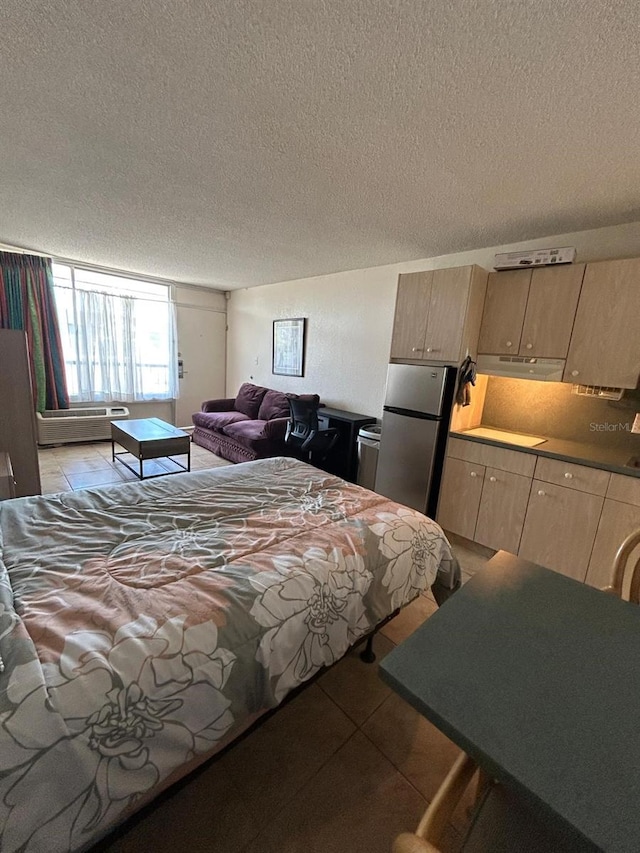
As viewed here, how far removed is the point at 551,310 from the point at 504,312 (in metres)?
0.32

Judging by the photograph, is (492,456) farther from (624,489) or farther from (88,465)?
(88,465)

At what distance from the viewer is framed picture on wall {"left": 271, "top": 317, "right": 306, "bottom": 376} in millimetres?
4891

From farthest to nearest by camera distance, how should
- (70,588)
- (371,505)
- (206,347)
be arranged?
(206,347) < (371,505) < (70,588)

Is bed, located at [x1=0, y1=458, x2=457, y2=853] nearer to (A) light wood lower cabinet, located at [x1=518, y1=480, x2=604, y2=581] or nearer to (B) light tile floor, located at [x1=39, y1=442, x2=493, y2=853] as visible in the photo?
(B) light tile floor, located at [x1=39, y1=442, x2=493, y2=853]

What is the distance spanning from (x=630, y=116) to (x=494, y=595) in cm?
196

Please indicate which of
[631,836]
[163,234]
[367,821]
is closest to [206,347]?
[163,234]

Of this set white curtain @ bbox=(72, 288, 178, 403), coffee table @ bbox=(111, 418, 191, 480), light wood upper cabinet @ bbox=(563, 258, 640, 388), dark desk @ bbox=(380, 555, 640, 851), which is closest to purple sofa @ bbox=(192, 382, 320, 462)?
coffee table @ bbox=(111, 418, 191, 480)

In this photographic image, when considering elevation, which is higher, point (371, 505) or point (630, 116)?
point (630, 116)

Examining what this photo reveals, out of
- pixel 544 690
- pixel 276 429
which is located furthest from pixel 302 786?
pixel 276 429

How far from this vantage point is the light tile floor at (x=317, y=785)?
3.45 ft

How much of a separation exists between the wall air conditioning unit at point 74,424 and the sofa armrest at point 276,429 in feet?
8.56

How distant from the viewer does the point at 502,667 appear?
702 millimetres

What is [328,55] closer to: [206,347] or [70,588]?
[70,588]

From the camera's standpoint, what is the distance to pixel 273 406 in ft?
15.6
